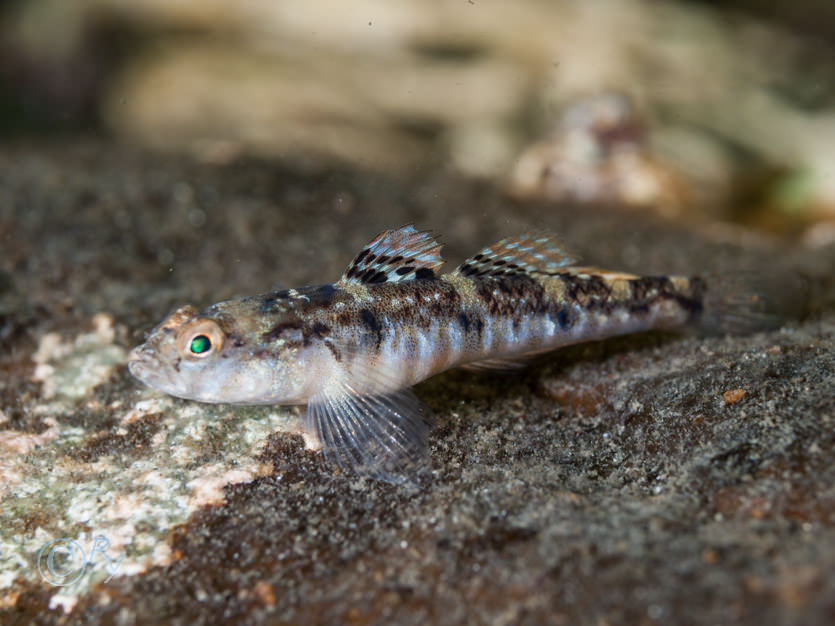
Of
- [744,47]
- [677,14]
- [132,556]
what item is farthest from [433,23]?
[132,556]

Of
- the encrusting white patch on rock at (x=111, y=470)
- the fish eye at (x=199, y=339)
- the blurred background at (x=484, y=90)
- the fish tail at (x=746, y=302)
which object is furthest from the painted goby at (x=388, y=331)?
the blurred background at (x=484, y=90)

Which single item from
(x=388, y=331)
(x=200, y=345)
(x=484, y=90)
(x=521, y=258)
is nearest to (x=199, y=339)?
(x=200, y=345)

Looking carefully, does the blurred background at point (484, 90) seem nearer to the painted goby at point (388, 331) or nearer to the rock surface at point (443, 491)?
the painted goby at point (388, 331)

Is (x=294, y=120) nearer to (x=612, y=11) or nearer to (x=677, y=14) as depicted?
(x=612, y=11)

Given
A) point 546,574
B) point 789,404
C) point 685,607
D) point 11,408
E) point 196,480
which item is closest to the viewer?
point 685,607

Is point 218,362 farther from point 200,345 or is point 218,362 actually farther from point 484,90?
point 484,90

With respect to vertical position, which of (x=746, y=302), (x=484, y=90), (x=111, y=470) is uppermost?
(x=484, y=90)

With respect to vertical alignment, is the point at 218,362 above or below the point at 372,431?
above
